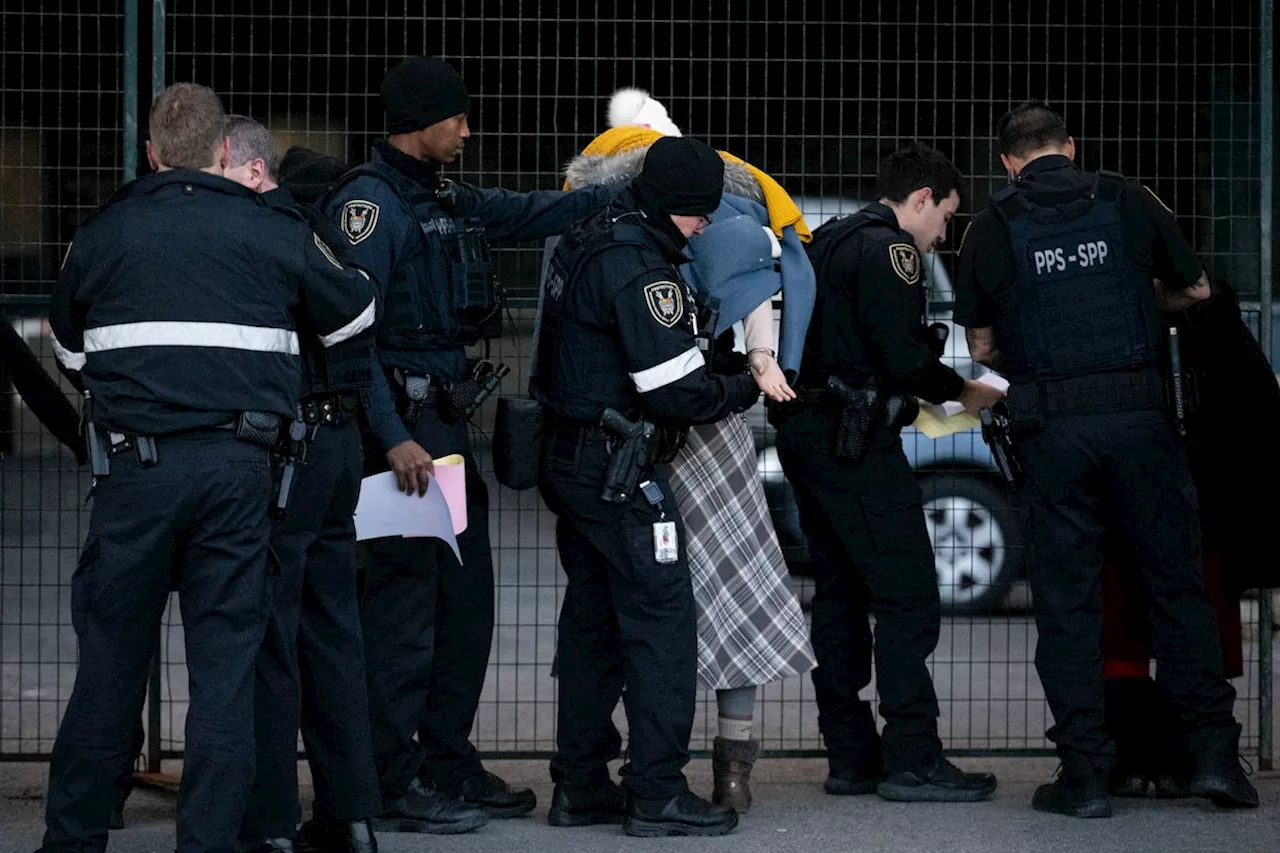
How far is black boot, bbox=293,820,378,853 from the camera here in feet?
16.8

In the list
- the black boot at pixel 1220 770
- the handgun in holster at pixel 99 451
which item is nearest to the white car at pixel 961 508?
the black boot at pixel 1220 770

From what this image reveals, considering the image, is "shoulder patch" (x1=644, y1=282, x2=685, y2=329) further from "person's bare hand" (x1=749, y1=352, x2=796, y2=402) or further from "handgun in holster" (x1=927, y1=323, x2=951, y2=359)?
"handgun in holster" (x1=927, y1=323, x2=951, y2=359)

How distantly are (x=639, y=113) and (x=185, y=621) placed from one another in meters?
2.16

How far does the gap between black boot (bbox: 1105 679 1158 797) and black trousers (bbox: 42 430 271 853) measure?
268 centimetres

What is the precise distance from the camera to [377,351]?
17.7ft

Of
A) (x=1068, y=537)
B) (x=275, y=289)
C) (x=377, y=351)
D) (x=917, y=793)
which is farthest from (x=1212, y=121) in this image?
(x=275, y=289)

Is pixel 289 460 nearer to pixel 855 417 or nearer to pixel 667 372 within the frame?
pixel 667 372

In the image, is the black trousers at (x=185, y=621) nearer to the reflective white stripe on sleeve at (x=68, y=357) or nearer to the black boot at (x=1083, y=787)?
the reflective white stripe on sleeve at (x=68, y=357)

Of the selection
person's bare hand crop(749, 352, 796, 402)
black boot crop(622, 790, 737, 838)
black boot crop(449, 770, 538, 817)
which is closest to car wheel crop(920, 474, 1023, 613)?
person's bare hand crop(749, 352, 796, 402)

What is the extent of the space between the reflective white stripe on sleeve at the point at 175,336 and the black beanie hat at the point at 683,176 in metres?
1.24

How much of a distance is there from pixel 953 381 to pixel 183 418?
96.2 inches

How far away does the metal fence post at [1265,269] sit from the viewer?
6238 mm

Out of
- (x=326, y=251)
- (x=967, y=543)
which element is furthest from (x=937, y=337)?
(x=967, y=543)

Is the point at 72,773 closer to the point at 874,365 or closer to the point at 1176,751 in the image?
the point at 874,365
